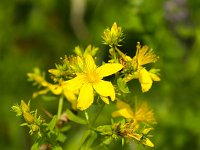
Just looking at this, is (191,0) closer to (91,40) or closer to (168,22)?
(168,22)

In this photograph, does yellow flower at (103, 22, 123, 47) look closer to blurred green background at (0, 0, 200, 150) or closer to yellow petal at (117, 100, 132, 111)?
yellow petal at (117, 100, 132, 111)

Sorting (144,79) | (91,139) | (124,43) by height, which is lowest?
(91,139)

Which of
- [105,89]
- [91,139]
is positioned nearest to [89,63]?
[105,89]

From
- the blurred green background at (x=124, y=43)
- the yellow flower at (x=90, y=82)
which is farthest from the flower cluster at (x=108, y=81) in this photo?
the blurred green background at (x=124, y=43)

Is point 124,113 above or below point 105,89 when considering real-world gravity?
below

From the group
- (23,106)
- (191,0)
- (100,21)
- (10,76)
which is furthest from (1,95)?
(23,106)

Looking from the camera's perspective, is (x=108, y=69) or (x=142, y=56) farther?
(x=142, y=56)

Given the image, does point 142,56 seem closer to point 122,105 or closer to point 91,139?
point 122,105
